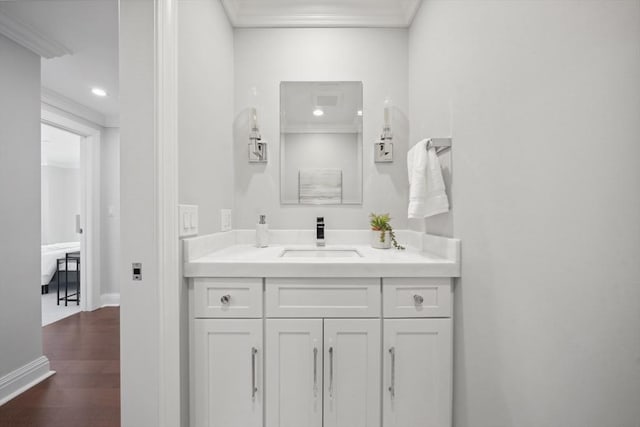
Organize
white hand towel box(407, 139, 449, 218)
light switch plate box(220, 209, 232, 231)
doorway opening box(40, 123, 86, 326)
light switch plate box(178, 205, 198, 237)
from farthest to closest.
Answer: doorway opening box(40, 123, 86, 326) < light switch plate box(220, 209, 232, 231) < white hand towel box(407, 139, 449, 218) < light switch plate box(178, 205, 198, 237)

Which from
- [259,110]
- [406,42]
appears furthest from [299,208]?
[406,42]

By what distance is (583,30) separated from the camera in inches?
24.1

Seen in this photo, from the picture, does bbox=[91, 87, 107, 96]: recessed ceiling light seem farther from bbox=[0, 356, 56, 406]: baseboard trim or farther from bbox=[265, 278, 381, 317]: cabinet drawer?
bbox=[265, 278, 381, 317]: cabinet drawer

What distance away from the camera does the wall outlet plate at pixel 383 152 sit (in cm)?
168

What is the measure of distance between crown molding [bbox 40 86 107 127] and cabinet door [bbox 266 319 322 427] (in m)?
3.30

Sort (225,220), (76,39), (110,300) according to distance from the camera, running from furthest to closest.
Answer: (110,300) < (76,39) < (225,220)

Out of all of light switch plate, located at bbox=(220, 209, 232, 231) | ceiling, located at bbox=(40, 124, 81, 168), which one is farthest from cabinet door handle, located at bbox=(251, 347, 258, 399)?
ceiling, located at bbox=(40, 124, 81, 168)

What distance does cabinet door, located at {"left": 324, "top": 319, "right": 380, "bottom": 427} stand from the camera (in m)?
1.12

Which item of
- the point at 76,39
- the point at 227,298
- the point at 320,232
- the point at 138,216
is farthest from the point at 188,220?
the point at 76,39

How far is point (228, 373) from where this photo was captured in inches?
44.1

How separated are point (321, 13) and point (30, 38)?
2017 millimetres

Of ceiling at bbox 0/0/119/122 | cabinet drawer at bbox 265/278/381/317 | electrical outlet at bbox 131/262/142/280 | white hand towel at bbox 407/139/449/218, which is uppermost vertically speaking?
ceiling at bbox 0/0/119/122

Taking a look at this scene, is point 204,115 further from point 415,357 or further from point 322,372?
point 415,357

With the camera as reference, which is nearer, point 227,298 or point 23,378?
point 227,298
